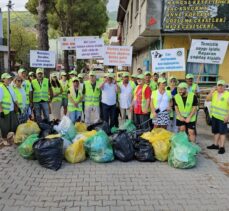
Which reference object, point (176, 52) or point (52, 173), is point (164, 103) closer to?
point (176, 52)

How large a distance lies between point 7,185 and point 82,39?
19.1ft

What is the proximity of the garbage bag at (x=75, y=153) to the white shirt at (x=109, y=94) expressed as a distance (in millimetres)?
2126

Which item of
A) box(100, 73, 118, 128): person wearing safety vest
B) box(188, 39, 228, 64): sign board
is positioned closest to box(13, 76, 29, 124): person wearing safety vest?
box(100, 73, 118, 128): person wearing safety vest

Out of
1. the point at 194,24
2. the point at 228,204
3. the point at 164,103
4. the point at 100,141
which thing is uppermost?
the point at 194,24

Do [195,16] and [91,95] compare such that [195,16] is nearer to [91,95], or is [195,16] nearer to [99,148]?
[91,95]

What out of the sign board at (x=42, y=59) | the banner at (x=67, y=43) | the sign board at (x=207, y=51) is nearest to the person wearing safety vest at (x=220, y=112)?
the sign board at (x=207, y=51)

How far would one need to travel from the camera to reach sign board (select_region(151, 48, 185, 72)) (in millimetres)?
8758

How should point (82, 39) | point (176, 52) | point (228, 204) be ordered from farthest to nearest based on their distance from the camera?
1. point (82, 39)
2. point (176, 52)
3. point (228, 204)

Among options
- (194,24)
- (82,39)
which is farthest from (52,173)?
(194,24)

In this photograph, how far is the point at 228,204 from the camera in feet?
16.0

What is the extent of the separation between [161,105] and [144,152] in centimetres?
136

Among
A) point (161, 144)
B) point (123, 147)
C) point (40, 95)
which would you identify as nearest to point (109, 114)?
point (40, 95)

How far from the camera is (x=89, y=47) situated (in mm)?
10352

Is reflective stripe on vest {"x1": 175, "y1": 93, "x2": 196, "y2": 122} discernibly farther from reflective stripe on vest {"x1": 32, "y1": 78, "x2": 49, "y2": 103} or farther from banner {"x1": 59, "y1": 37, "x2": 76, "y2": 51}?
banner {"x1": 59, "y1": 37, "x2": 76, "y2": 51}
